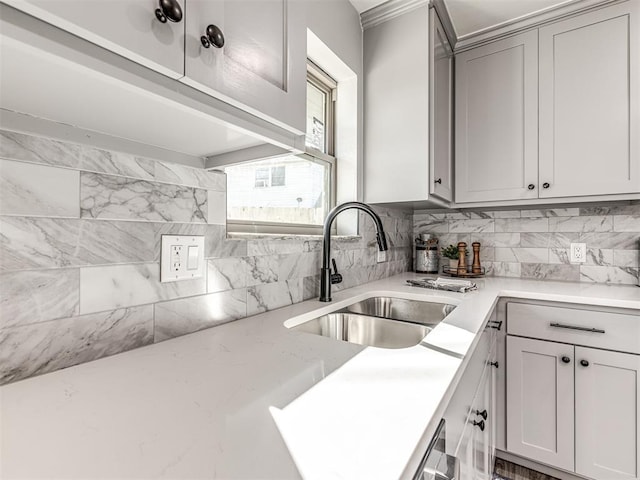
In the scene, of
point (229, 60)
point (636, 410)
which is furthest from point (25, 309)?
point (636, 410)

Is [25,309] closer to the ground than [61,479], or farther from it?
farther from it

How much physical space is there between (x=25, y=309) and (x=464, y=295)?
1435 millimetres

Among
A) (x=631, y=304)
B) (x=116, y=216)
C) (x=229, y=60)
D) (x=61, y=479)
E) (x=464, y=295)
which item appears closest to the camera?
(x=61, y=479)

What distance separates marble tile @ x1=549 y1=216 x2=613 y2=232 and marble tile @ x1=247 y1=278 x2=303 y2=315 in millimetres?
1635

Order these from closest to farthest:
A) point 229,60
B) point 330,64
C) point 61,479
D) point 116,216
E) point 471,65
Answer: point 61,479
point 229,60
point 116,216
point 330,64
point 471,65

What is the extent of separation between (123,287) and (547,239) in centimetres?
220

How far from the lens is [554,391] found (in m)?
1.49

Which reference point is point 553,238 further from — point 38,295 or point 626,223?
point 38,295

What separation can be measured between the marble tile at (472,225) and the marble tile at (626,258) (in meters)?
0.63

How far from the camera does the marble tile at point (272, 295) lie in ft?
3.53

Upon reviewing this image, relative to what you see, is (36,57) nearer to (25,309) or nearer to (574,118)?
(25,309)

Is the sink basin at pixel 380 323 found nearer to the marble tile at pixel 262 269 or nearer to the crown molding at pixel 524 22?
the marble tile at pixel 262 269

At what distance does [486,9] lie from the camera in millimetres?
1687

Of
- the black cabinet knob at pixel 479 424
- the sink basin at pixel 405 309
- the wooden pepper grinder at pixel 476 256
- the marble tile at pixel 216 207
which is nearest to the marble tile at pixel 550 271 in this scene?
the wooden pepper grinder at pixel 476 256
